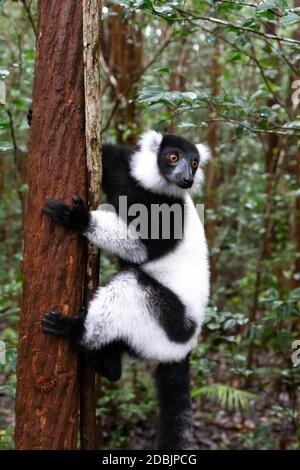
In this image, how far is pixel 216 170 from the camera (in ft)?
31.3

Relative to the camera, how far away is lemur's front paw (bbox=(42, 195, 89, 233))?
2.99 meters

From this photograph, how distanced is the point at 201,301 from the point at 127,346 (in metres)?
0.67

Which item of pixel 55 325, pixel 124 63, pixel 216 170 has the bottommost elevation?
pixel 55 325

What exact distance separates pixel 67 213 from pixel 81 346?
0.79m

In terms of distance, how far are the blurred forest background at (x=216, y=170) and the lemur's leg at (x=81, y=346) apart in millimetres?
680

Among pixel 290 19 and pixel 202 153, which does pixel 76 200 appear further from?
pixel 290 19

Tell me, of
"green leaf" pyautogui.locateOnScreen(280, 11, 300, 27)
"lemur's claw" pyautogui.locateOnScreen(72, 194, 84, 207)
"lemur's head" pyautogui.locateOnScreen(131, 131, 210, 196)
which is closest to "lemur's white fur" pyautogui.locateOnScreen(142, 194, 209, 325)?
"lemur's head" pyautogui.locateOnScreen(131, 131, 210, 196)

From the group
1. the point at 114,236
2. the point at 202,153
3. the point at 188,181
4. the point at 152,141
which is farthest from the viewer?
the point at 202,153

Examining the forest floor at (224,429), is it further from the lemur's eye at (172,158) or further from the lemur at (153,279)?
the lemur's eye at (172,158)

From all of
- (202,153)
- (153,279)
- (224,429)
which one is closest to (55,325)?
(153,279)

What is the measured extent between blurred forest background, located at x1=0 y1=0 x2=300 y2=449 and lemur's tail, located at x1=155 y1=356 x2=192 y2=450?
2.84ft

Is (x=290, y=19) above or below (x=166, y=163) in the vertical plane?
above
